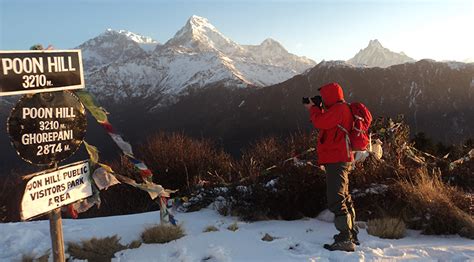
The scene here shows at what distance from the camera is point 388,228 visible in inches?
197

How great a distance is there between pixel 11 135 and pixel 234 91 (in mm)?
184751

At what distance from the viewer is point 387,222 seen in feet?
16.7

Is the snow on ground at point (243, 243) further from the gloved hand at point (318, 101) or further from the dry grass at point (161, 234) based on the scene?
the gloved hand at point (318, 101)

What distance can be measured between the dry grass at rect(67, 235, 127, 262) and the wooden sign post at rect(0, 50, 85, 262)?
104 centimetres

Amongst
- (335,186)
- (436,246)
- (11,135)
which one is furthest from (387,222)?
(11,135)

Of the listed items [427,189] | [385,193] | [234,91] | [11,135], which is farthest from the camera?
[234,91]

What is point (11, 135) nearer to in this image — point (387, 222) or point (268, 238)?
point (268, 238)

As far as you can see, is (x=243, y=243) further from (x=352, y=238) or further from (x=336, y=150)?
(x=336, y=150)

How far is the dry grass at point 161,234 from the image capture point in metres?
4.77

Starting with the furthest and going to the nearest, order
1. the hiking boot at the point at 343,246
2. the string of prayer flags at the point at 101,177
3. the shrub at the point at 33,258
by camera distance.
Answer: the hiking boot at the point at 343,246, the shrub at the point at 33,258, the string of prayer flags at the point at 101,177

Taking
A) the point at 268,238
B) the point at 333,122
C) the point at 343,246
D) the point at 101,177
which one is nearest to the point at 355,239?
the point at 343,246

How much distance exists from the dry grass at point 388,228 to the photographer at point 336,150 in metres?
0.47

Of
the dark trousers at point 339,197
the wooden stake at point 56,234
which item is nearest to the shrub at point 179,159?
the dark trousers at point 339,197

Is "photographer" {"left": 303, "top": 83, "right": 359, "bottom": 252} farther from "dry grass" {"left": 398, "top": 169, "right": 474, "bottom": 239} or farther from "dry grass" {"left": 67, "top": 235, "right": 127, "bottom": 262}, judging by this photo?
"dry grass" {"left": 67, "top": 235, "right": 127, "bottom": 262}
